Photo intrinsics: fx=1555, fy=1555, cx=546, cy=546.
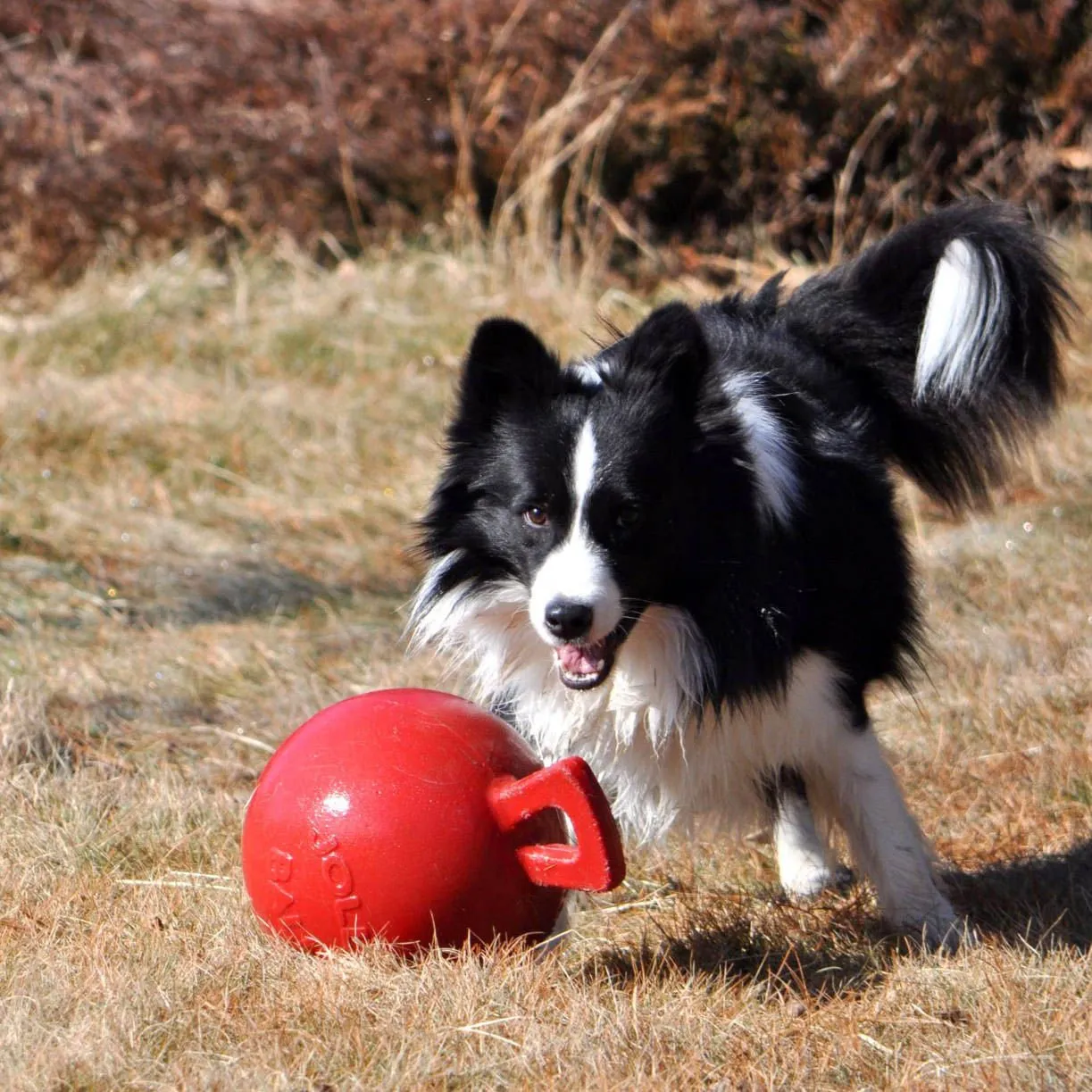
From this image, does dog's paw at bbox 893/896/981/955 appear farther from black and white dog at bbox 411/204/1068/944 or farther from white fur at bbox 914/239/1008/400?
white fur at bbox 914/239/1008/400

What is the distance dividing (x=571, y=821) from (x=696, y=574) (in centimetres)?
55

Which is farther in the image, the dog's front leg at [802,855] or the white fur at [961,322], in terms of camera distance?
the white fur at [961,322]

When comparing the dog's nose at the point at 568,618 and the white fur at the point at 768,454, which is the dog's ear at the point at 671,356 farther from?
the dog's nose at the point at 568,618

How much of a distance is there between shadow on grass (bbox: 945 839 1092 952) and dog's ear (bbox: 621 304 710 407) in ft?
4.21

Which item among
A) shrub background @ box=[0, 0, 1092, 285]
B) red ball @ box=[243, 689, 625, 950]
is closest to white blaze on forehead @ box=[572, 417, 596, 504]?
red ball @ box=[243, 689, 625, 950]

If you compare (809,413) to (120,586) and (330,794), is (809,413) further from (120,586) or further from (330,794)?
(120,586)

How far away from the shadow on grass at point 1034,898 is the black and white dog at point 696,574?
0.16 metres

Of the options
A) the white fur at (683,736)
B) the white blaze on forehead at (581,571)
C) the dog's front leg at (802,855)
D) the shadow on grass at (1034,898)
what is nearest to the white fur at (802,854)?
the dog's front leg at (802,855)

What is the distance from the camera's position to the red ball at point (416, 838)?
8.96ft

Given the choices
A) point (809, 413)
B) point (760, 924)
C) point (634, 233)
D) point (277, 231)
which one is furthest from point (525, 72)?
point (760, 924)

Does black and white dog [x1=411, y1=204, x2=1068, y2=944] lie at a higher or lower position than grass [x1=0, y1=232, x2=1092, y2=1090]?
higher

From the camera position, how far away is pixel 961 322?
Result: 368 centimetres

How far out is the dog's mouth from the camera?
297cm

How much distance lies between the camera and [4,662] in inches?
182
